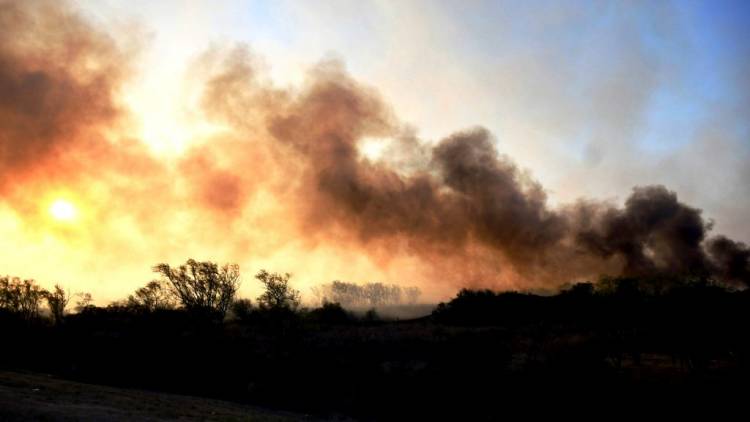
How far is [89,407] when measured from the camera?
27.4 m

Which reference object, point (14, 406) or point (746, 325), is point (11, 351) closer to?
point (14, 406)

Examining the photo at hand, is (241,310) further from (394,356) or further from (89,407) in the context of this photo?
(89,407)

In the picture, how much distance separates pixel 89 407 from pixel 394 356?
3744cm

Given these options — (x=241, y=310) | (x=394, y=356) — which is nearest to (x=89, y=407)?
(x=394, y=356)

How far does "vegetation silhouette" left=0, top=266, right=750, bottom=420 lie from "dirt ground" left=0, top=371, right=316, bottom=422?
9927mm

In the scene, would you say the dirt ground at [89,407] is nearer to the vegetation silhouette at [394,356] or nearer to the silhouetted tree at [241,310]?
the vegetation silhouette at [394,356]

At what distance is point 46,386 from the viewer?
34.4m

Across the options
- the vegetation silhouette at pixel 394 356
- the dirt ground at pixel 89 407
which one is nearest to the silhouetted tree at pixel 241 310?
the vegetation silhouette at pixel 394 356

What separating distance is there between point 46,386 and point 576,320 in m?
73.4

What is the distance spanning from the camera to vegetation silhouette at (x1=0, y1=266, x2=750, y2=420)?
139 ft

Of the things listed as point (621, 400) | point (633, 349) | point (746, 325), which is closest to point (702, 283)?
point (746, 325)

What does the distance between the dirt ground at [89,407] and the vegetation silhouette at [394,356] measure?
32.6 ft

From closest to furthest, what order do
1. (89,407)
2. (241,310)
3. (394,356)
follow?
(89,407) → (394,356) → (241,310)

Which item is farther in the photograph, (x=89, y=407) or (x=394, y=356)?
(x=394, y=356)
